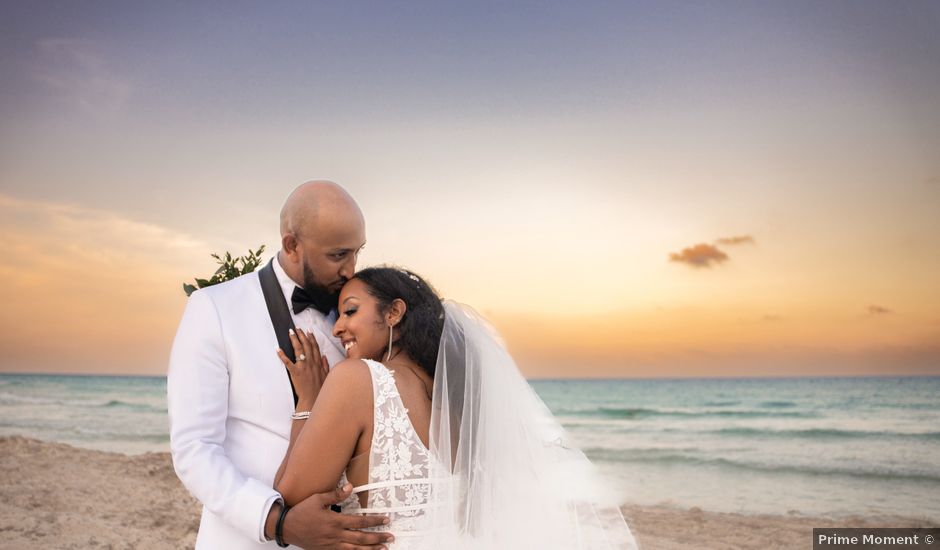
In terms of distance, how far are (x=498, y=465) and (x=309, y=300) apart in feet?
3.23

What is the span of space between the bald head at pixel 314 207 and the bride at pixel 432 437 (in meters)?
0.27

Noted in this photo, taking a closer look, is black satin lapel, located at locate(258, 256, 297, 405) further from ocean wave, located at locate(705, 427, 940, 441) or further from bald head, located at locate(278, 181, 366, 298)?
ocean wave, located at locate(705, 427, 940, 441)

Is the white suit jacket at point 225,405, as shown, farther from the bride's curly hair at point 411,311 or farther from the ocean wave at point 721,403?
the ocean wave at point 721,403

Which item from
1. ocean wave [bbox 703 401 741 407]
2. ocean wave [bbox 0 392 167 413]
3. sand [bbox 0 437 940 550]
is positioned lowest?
sand [bbox 0 437 940 550]

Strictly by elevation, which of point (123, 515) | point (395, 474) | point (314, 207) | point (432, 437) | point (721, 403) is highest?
point (721, 403)

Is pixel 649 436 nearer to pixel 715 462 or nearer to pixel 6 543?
pixel 715 462

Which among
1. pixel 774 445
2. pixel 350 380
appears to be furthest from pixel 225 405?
pixel 774 445

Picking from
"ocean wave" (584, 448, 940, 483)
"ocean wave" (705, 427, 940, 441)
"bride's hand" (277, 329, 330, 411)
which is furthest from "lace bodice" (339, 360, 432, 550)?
"ocean wave" (705, 427, 940, 441)

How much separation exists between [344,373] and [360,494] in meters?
0.44

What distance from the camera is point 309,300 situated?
3188mm

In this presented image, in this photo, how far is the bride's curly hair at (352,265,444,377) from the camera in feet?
9.91

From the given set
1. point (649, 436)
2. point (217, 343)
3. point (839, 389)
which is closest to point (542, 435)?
point (217, 343)

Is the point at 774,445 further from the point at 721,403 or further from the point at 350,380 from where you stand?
the point at 350,380

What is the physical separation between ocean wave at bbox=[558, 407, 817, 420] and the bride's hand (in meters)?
26.8
